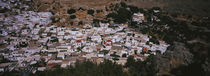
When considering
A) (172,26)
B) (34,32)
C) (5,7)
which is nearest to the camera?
(34,32)

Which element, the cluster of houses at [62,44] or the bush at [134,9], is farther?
the bush at [134,9]

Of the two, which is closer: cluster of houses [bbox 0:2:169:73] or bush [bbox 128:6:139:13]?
cluster of houses [bbox 0:2:169:73]

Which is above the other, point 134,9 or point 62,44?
point 134,9

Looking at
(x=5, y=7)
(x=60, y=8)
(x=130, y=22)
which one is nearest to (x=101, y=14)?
(x=130, y=22)

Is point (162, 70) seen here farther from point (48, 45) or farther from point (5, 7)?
point (5, 7)

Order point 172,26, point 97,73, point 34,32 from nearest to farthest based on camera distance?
point 97,73
point 34,32
point 172,26

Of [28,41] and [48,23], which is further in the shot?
[48,23]

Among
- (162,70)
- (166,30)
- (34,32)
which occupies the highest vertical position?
(162,70)

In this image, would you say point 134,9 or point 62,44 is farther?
point 134,9
